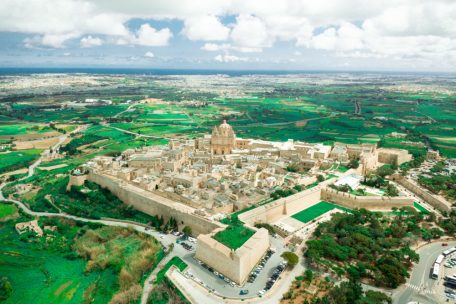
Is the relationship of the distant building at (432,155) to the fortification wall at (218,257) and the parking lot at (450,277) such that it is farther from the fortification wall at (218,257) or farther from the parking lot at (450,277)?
the fortification wall at (218,257)

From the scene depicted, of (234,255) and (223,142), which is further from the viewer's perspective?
(223,142)

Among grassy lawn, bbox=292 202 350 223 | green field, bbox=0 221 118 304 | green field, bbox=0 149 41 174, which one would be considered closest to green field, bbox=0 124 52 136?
green field, bbox=0 149 41 174

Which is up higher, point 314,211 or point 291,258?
point 291,258

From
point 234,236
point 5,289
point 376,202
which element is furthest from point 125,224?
point 376,202

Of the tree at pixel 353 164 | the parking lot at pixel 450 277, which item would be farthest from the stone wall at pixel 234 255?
the tree at pixel 353 164

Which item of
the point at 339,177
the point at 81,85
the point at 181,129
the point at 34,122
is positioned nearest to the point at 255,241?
the point at 339,177

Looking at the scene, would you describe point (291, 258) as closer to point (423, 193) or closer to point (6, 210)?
point (423, 193)

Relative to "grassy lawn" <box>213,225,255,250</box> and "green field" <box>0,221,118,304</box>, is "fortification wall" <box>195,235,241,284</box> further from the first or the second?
"green field" <box>0,221,118,304</box>

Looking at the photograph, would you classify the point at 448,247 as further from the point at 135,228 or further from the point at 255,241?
the point at 135,228
